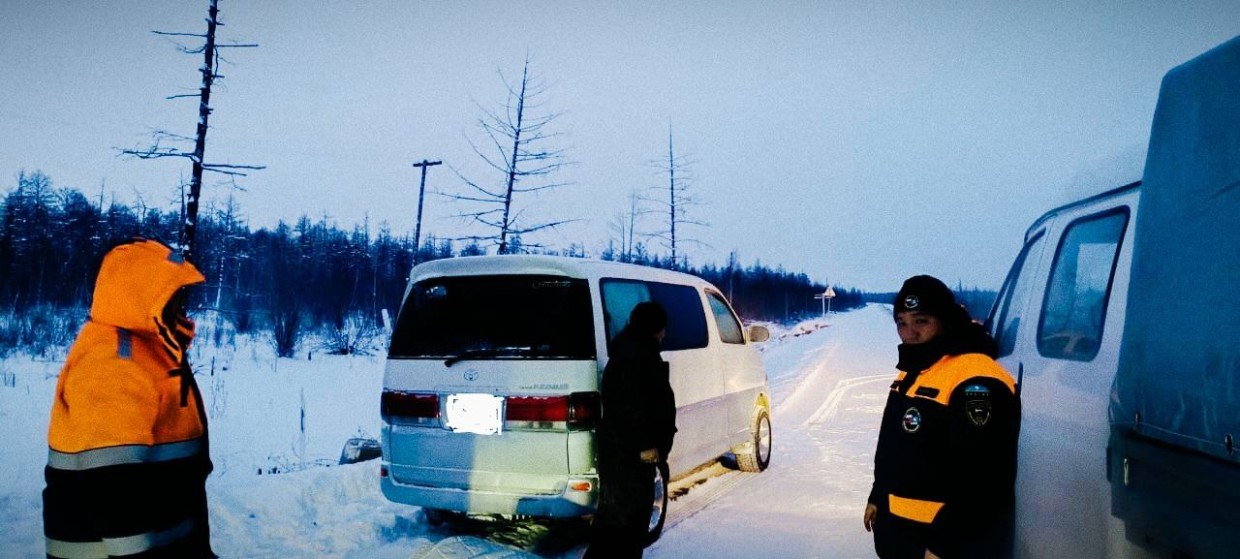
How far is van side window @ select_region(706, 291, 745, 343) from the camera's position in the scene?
704 cm

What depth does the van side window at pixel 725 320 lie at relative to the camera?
7043 millimetres

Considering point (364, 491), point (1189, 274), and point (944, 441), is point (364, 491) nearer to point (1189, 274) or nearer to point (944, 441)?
point (944, 441)

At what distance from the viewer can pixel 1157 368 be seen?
183 centimetres

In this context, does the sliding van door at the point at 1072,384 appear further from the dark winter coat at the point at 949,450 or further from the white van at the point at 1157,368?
the dark winter coat at the point at 949,450

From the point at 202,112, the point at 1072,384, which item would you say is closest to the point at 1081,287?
the point at 1072,384

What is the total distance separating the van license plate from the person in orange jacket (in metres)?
2.23

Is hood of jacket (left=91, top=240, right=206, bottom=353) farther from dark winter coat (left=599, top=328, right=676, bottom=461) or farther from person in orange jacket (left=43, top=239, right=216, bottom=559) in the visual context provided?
dark winter coat (left=599, top=328, right=676, bottom=461)

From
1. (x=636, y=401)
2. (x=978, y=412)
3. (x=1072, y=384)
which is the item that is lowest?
(x=636, y=401)

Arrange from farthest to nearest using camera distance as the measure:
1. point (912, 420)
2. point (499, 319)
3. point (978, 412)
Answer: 1. point (499, 319)
2. point (912, 420)
3. point (978, 412)

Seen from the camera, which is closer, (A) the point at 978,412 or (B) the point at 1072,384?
(A) the point at 978,412

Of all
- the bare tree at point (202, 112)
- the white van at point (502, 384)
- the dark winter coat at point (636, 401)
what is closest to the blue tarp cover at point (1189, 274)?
the dark winter coat at point (636, 401)

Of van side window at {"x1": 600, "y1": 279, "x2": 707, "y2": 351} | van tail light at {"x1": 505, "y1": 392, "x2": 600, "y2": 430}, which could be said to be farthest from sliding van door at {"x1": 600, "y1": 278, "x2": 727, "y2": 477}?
van tail light at {"x1": 505, "y1": 392, "x2": 600, "y2": 430}

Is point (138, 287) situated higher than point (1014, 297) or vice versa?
point (1014, 297)

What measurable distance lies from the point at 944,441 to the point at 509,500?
120 inches
